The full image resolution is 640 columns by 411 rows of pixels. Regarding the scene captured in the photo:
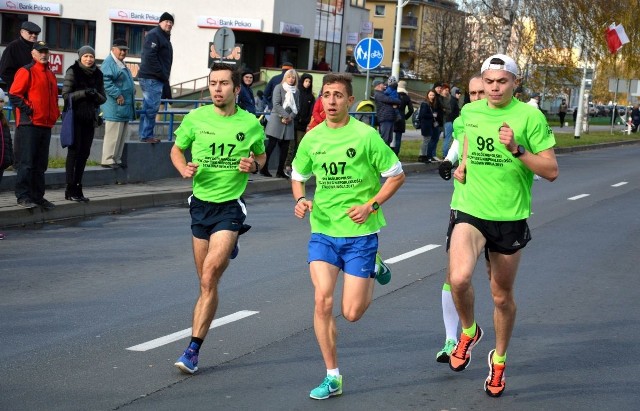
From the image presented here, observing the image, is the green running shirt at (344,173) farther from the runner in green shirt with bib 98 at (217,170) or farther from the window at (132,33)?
the window at (132,33)

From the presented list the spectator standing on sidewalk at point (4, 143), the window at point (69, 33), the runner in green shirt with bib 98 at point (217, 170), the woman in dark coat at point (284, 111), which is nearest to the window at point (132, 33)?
the window at point (69, 33)

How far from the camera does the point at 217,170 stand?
24.6ft

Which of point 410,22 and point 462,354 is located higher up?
point 410,22

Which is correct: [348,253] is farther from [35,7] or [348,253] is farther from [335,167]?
[35,7]

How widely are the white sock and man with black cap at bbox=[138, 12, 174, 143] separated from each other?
38.4ft

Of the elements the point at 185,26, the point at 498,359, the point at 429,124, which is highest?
the point at 185,26

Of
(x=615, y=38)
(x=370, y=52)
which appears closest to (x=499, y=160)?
(x=370, y=52)

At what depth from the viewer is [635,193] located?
23.6 metres

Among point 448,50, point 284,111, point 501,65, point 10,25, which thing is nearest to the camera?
point 501,65

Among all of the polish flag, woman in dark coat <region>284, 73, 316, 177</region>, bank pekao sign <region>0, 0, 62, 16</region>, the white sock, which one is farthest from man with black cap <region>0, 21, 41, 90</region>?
bank pekao sign <region>0, 0, 62, 16</region>

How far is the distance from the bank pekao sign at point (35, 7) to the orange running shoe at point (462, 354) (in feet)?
179

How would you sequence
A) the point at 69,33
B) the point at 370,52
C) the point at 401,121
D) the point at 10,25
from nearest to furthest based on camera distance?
the point at 401,121 < the point at 370,52 < the point at 69,33 < the point at 10,25

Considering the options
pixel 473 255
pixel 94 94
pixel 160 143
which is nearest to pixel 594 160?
pixel 160 143

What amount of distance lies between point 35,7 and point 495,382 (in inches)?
2185
